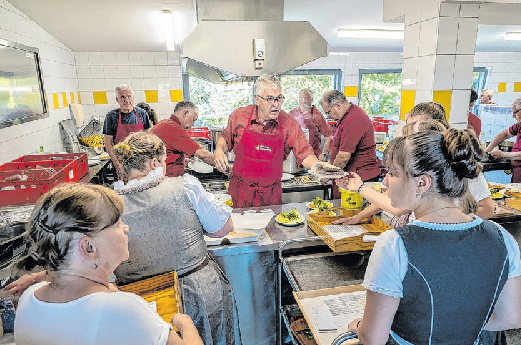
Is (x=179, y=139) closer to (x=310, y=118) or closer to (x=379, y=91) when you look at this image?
(x=310, y=118)

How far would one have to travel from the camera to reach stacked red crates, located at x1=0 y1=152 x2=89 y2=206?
2607mm

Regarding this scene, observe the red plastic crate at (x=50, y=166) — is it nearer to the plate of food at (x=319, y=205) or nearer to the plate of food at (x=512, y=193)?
the plate of food at (x=319, y=205)

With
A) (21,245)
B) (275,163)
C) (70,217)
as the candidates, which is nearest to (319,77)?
(275,163)

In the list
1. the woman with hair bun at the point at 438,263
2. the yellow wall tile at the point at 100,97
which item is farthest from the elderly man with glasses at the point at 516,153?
the yellow wall tile at the point at 100,97

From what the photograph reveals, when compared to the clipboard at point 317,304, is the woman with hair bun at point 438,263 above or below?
above

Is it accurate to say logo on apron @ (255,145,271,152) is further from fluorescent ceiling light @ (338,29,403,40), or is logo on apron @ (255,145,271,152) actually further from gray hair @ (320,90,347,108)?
fluorescent ceiling light @ (338,29,403,40)

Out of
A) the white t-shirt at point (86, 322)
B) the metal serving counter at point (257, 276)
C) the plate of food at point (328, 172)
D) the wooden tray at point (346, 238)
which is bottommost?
the metal serving counter at point (257, 276)

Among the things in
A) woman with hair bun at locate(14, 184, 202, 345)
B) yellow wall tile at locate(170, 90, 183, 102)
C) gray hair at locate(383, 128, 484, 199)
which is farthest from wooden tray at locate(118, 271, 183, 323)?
yellow wall tile at locate(170, 90, 183, 102)

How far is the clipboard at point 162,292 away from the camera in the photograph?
55.1 inches

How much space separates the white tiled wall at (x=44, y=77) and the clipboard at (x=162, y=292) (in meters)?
2.53

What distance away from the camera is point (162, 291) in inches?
59.9

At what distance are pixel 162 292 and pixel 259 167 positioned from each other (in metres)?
1.50

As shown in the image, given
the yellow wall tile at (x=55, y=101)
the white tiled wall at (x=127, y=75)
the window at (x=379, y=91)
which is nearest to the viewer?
the yellow wall tile at (x=55, y=101)

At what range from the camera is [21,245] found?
192 cm
